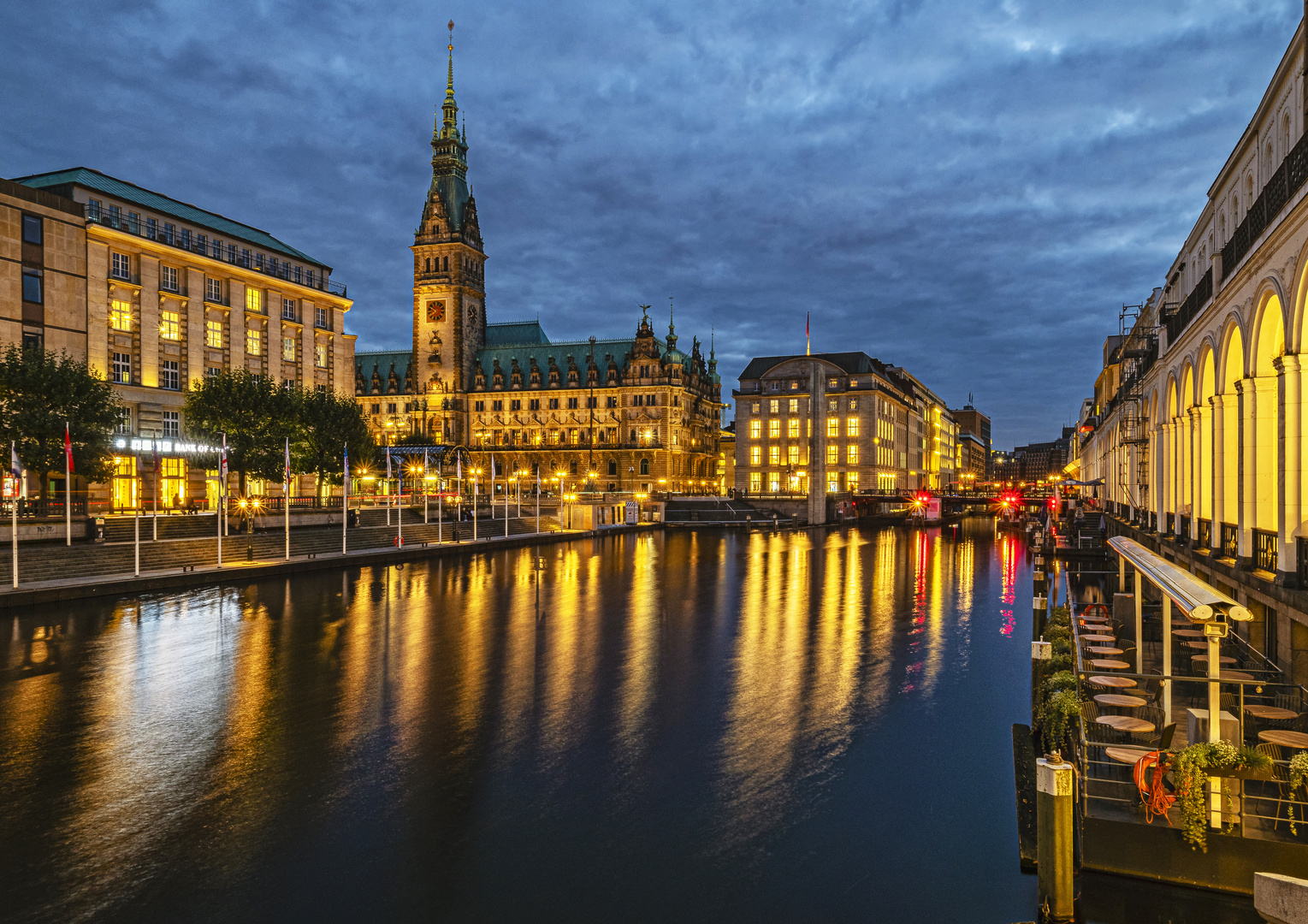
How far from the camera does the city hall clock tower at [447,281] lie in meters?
148

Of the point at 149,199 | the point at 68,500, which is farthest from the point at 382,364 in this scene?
the point at 68,500

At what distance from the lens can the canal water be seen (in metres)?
11.0

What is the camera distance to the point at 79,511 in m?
49.6

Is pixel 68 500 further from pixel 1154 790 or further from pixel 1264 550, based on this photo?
pixel 1264 550

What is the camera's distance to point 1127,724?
14.1 metres

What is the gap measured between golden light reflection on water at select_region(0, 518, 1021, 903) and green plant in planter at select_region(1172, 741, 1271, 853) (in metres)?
5.77

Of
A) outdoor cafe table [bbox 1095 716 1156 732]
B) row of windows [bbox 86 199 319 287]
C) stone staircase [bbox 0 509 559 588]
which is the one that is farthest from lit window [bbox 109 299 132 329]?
outdoor cafe table [bbox 1095 716 1156 732]

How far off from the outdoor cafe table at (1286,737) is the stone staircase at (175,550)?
44046mm

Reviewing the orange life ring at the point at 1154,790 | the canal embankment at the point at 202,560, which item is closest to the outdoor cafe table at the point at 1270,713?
the orange life ring at the point at 1154,790

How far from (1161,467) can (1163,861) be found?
3347 centimetres

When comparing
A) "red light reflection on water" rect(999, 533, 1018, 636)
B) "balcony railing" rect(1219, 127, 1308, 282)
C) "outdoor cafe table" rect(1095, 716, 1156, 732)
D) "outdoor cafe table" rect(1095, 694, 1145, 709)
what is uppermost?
"balcony railing" rect(1219, 127, 1308, 282)

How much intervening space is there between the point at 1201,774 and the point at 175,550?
166 feet

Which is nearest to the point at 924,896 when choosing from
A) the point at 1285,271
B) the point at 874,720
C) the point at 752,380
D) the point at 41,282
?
the point at 874,720

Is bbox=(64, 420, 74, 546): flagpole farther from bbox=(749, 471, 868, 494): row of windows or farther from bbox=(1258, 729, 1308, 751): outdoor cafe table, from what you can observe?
bbox=(749, 471, 868, 494): row of windows
